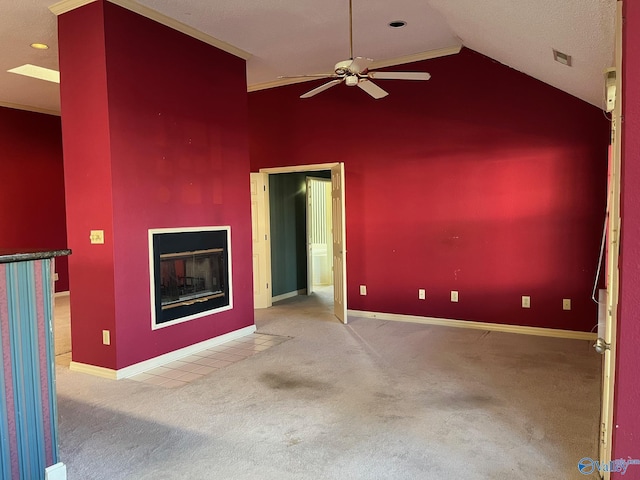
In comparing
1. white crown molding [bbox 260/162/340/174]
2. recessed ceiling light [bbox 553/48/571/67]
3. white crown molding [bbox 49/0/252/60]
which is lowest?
white crown molding [bbox 260/162/340/174]

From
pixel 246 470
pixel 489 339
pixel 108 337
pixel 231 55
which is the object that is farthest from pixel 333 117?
pixel 246 470

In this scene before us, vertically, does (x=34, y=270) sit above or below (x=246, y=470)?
above

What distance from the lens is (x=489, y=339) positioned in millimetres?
4621

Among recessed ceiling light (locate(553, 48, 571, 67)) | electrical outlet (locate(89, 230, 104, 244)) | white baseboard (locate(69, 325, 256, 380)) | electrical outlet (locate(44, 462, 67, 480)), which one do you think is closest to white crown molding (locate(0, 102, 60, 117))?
electrical outlet (locate(89, 230, 104, 244))

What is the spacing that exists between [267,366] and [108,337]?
130cm

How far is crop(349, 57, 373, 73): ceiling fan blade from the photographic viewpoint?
10.1 feet

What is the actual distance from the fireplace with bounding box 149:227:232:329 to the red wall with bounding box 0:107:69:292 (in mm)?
4116

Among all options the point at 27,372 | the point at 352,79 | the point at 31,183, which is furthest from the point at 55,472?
the point at 31,183

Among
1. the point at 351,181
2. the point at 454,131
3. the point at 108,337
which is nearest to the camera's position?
the point at 108,337

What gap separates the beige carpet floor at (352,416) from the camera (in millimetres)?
2328

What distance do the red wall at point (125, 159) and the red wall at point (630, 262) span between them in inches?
133

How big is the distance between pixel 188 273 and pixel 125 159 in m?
1.20

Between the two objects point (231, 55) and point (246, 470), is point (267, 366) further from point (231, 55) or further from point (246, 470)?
point (231, 55)

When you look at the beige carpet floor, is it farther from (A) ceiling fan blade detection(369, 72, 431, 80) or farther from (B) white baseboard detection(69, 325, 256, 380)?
(A) ceiling fan blade detection(369, 72, 431, 80)
